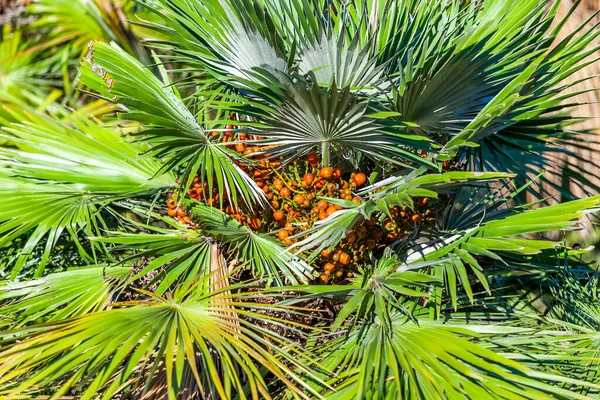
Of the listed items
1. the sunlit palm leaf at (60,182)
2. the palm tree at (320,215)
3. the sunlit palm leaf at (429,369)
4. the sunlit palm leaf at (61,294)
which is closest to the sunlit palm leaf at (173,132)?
the palm tree at (320,215)

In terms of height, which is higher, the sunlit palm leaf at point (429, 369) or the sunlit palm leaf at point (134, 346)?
the sunlit palm leaf at point (134, 346)

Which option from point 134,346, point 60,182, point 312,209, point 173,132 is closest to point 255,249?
point 312,209

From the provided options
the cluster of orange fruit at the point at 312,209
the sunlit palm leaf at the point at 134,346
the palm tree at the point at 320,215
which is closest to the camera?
the sunlit palm leaf at the point at 134,346

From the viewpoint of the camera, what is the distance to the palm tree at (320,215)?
1.43 m

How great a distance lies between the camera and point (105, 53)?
193 cm

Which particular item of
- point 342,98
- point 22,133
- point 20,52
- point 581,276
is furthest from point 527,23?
point 20,52

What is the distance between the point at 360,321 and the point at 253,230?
470 mm

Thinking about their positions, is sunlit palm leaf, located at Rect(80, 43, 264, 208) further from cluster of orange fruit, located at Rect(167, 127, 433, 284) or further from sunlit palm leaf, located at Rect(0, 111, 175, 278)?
sunlit palm leaf, located at Rect(0, 111, 175, 278)

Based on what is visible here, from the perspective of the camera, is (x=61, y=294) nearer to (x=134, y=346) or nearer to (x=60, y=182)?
(x=60, y=182)

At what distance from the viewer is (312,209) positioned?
174cm

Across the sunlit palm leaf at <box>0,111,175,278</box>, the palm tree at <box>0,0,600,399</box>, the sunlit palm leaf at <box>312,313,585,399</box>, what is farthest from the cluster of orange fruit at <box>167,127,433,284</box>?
the sunlit palm leaf at <box>0,111,175,278</box>

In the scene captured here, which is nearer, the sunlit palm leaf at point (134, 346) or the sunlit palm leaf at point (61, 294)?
the sunlit palm leaf at point (134, 346)

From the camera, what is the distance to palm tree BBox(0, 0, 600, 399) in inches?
56.4

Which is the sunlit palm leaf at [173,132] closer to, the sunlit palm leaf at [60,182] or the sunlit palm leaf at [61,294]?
the sunlit palm leaf at [60,182]
